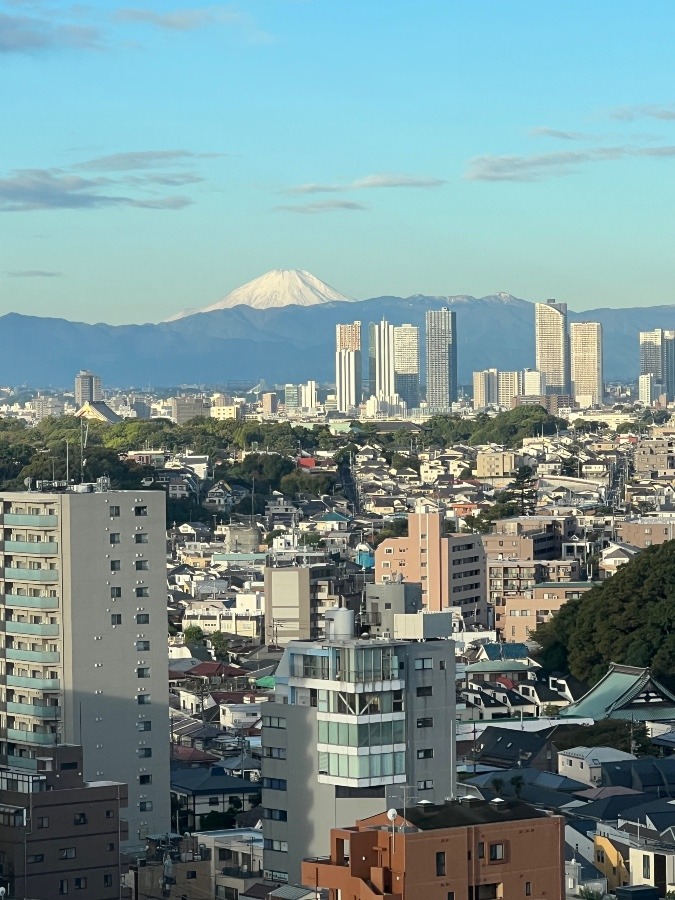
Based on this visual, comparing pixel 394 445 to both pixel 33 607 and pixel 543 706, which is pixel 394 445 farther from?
pixel 33 607

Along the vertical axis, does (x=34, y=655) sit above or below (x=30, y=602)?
below

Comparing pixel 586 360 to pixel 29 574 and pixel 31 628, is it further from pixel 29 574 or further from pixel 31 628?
pixel 31 628

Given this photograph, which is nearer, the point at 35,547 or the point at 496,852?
the point at 496,852

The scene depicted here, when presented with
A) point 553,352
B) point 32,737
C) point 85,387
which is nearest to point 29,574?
point 32,737

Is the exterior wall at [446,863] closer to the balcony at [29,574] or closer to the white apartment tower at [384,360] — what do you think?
the balcony at [29,574]

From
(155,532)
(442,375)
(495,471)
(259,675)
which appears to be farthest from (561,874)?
(442,375)

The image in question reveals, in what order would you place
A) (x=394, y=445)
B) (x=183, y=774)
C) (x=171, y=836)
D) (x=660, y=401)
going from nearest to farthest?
(x=171, y=836) → (x=183, y=774) → (x=394, y=445) → (x=660, y=401)

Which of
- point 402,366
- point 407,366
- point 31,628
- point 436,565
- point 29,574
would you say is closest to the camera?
point 31,628
